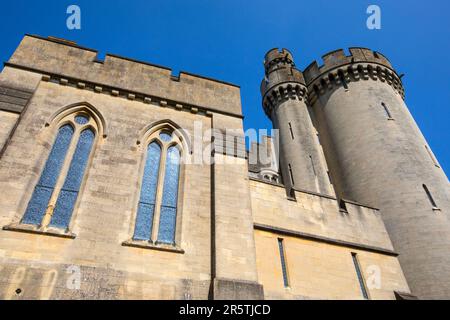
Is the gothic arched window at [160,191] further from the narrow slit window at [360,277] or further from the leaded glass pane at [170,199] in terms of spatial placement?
the narrow slit window at [360,277]

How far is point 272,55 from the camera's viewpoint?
21469 millimetres

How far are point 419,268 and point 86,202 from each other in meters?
9.93

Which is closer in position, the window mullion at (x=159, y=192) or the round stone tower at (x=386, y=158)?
the window mullion at (x=159, y=192)

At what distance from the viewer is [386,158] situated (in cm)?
1297

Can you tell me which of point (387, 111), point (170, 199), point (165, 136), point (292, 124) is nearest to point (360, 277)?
point (170, 199)

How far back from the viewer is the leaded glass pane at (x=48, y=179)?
636 cm

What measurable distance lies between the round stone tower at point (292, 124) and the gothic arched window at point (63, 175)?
8127 mm

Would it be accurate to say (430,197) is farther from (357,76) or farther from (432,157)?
(357,76)

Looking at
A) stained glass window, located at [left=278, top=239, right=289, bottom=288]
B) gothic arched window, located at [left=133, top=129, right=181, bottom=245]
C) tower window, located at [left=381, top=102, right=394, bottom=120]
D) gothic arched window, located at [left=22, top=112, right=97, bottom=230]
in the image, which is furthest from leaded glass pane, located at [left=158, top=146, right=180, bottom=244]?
tower window, located at [left=381, top=102, right=394, bottom=120]

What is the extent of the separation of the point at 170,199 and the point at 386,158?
9357mm

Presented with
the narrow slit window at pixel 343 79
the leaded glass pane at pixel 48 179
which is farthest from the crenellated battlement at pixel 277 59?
the leaded glass pane at pixel 48 179

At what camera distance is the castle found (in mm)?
6059
